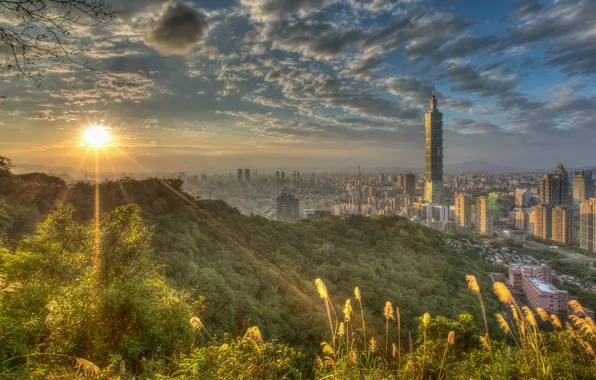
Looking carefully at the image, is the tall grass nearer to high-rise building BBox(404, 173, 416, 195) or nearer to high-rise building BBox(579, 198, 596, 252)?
high-rise building BBox(579, 198, 596, 252)

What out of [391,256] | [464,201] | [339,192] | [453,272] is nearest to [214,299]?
[391,256]

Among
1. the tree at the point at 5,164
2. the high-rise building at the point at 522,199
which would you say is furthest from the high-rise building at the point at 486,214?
the tree at the point at 5,164

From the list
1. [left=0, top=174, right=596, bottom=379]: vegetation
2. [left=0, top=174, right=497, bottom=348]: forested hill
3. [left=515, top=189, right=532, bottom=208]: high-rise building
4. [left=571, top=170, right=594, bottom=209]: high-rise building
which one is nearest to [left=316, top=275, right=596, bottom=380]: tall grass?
[left=0, top=174, right=596, bottom=379]: vegetation

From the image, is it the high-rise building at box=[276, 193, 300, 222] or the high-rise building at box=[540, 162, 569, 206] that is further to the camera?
the high-rise building at box=[540, 162, 569, 206]

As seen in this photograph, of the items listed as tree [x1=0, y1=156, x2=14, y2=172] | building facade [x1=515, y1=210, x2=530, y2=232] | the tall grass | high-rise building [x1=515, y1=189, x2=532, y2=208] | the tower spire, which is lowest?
building facade [x1=515, y1=210, x2=530, y2=232]

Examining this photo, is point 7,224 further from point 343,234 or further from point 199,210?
point 343,234

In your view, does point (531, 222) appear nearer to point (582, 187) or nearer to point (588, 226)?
point (588, 226)

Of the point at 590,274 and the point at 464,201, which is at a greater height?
the point at 464,201

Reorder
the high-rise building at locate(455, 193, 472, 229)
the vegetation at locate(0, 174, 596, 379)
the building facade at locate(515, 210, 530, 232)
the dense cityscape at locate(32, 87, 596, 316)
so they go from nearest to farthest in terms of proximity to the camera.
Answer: the vegetation at locate(0, 174, 596, 379)
the dense cityscape at locate(32, 87, 596, 316)
the building facade at locate(515, 210, 530, 232)
the high-rise building at locate(455, 193, 472, 229)
